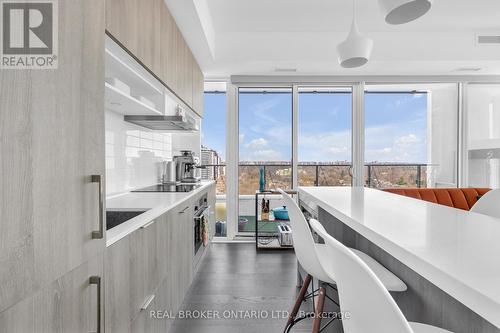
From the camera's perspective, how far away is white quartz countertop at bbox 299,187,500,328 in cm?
51

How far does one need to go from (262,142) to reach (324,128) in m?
0.95

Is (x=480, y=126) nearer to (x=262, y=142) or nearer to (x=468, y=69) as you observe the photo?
(x=468, y=69)

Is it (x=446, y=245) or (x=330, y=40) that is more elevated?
(x=330, y=40)

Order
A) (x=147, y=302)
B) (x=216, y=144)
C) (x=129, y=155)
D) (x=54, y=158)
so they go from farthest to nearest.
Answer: (x=216, y=144)
(x=129, y=155)
(x=147, y=302)
(x=54, y=158)

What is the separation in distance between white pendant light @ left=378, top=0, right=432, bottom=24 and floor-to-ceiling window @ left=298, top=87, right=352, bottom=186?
8.52 feet

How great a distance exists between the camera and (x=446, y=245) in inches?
29.0

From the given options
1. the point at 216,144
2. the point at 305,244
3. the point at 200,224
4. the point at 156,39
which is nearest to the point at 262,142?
the point at 216,144

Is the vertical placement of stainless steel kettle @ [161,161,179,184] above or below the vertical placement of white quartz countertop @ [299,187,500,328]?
above

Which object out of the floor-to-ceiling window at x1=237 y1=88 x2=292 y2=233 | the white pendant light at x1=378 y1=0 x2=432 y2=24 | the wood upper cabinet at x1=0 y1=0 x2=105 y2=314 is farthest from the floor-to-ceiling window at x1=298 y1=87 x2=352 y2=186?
the wood upper cabinet at x1=0 y1=0 x2=105 y2=314

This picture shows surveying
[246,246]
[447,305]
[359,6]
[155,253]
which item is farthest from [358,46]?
[246,246]

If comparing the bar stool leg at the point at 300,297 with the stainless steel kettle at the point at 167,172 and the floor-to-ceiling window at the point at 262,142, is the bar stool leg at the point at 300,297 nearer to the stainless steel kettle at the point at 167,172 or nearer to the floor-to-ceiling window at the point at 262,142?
the stainless steel kettle at the point at 167,172

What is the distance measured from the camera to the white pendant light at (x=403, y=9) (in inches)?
60.2

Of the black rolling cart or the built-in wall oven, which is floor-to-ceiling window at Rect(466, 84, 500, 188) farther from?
the built-in wall oven

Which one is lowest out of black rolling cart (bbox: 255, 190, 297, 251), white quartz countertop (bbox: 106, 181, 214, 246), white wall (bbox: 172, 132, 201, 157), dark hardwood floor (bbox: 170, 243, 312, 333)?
dark hardwood floor (bbox: 170, 243, 312, 333)
